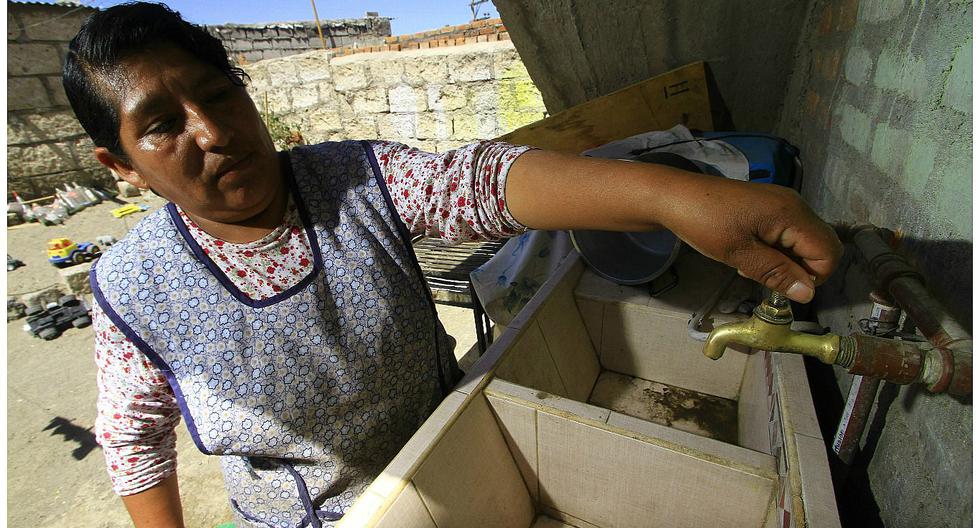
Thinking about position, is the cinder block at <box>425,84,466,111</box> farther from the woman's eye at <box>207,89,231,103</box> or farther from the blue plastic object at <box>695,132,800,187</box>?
the woman's eye at <box>207,89,231,103</box>

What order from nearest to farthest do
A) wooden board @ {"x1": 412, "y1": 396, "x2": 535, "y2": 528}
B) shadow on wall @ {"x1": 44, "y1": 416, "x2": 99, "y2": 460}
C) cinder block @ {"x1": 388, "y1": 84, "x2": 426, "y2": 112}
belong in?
wooden board @ {"x1": 412, "y1": 396, "x2": 535, "y2": 528} < shadow on wall @ {"x1": 44, "y1": 416, "x2": 99, "y2": 460} < cinder block @ {"x1": 388, "y1": 84, "x2": 426, "y2": 112}

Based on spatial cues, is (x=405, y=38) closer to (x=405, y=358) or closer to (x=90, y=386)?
(x=90, y=386)

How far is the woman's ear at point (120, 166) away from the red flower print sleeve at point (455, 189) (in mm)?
556

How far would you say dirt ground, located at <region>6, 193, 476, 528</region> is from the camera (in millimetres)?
2727

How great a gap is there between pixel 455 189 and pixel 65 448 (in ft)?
12.9

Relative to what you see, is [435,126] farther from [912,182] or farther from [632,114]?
[912,182]

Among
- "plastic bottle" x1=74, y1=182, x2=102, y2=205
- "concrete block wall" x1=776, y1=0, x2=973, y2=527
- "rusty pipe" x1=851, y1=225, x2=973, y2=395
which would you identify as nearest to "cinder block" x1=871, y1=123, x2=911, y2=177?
"concrete block wall" x1=776, y1=0, x2=973, y2=527

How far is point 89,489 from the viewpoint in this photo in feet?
9.49

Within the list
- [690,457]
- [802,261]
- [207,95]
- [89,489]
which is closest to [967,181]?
[802,261]

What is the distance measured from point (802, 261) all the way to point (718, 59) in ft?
5.99

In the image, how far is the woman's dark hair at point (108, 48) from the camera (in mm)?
909

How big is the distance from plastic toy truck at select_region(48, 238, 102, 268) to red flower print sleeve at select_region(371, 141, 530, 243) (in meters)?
6.70

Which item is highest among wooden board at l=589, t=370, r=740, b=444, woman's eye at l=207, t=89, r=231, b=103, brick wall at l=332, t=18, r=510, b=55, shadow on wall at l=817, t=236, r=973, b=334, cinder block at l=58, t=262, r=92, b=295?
brick wall at l=332, t=18, r=510, b=55

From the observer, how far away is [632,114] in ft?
8.08
